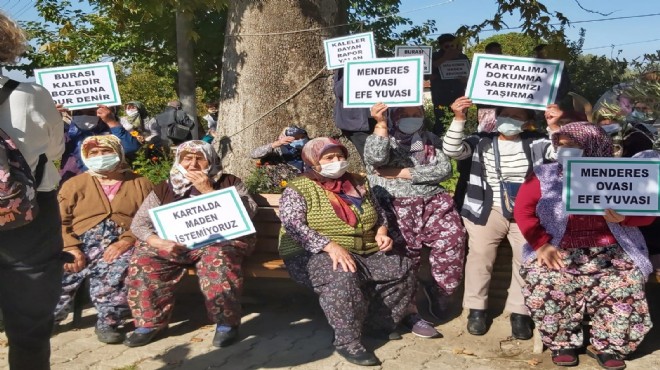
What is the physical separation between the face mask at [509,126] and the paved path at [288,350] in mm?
1297

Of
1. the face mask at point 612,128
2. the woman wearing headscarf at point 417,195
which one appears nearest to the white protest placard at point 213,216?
the woman wearing headscarf at point 417,195

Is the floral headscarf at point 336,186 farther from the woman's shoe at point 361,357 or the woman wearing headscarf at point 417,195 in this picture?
the woman's shoe at point 361,357

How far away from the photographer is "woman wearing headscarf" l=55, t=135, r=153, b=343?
5492 millimetres

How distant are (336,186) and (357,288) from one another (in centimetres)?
71

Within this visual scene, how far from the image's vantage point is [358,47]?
22.4ft

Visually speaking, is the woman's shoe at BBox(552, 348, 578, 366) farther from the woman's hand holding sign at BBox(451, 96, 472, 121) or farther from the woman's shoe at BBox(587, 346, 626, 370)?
the woman's hand holding sign at BBox(451, 96, 472, 121)

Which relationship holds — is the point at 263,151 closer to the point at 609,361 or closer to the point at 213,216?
the point at 213,216

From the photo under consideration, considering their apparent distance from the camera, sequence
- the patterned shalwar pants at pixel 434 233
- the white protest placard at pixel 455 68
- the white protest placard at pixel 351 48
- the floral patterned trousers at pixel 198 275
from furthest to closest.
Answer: the white protest placard at pixel 455 68 < the white protest placard at pixel 351 48 < the patterned shalwar pants at pixel 434 233 < the floral patterned trousers at pixel 198 275

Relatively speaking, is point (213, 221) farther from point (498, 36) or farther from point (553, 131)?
point (498, 36)

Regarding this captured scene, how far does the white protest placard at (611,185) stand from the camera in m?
4.66

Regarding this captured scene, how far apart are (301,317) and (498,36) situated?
25853 millimetres

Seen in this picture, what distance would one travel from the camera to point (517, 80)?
543cm

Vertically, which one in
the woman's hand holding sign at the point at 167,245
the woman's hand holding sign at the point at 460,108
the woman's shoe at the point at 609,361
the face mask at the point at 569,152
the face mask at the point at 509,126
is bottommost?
the woman's shoe at the point at 609,361

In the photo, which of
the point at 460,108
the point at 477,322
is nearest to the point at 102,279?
the point at 477,322
